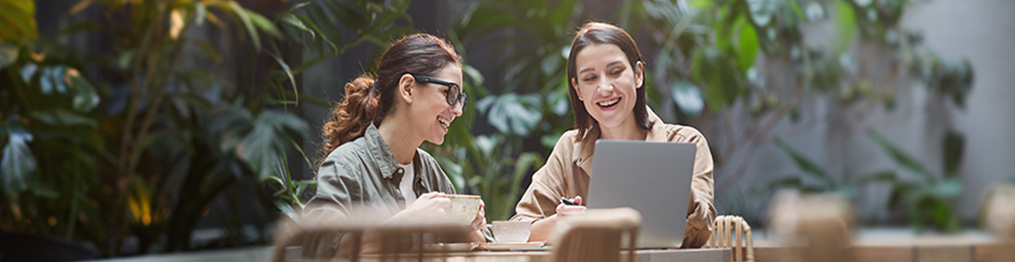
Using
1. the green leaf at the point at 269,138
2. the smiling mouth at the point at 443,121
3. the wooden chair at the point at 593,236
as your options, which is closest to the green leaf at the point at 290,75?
the green leaf at the point at 269,138

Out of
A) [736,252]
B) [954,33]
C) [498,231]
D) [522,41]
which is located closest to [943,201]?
[954,33]

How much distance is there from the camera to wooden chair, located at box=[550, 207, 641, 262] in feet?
2.83

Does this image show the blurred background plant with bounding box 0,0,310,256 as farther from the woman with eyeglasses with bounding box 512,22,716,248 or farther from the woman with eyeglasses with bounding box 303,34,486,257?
the woman with eyeglasses with bounding box 512,22,716,248

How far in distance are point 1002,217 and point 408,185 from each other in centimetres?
147

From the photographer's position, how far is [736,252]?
1933mm

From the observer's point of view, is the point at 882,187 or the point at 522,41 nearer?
the point at 522,41

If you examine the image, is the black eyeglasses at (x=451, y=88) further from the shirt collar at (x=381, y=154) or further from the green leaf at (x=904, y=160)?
the green leaf at (x=904, y=160)

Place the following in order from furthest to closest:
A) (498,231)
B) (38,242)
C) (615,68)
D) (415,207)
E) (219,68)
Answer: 1. (219,68)
2. (38,242)
3. (615,68)
4. (498,231)
5. (415,207)

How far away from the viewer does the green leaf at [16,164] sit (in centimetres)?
285

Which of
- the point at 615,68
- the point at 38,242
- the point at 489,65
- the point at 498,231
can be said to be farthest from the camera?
the point at 489,65

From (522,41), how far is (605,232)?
2.86m

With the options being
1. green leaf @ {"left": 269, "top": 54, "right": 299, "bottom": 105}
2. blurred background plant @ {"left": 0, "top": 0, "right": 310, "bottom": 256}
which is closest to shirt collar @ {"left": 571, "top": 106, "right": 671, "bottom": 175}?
green leaf @ {"left": 269, "top": 54, "right": 299, "bottom": 105}

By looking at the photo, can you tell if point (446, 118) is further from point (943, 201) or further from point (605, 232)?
point (943, 201)

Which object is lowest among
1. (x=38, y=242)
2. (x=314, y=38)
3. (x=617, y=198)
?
(x=38, y=242)
